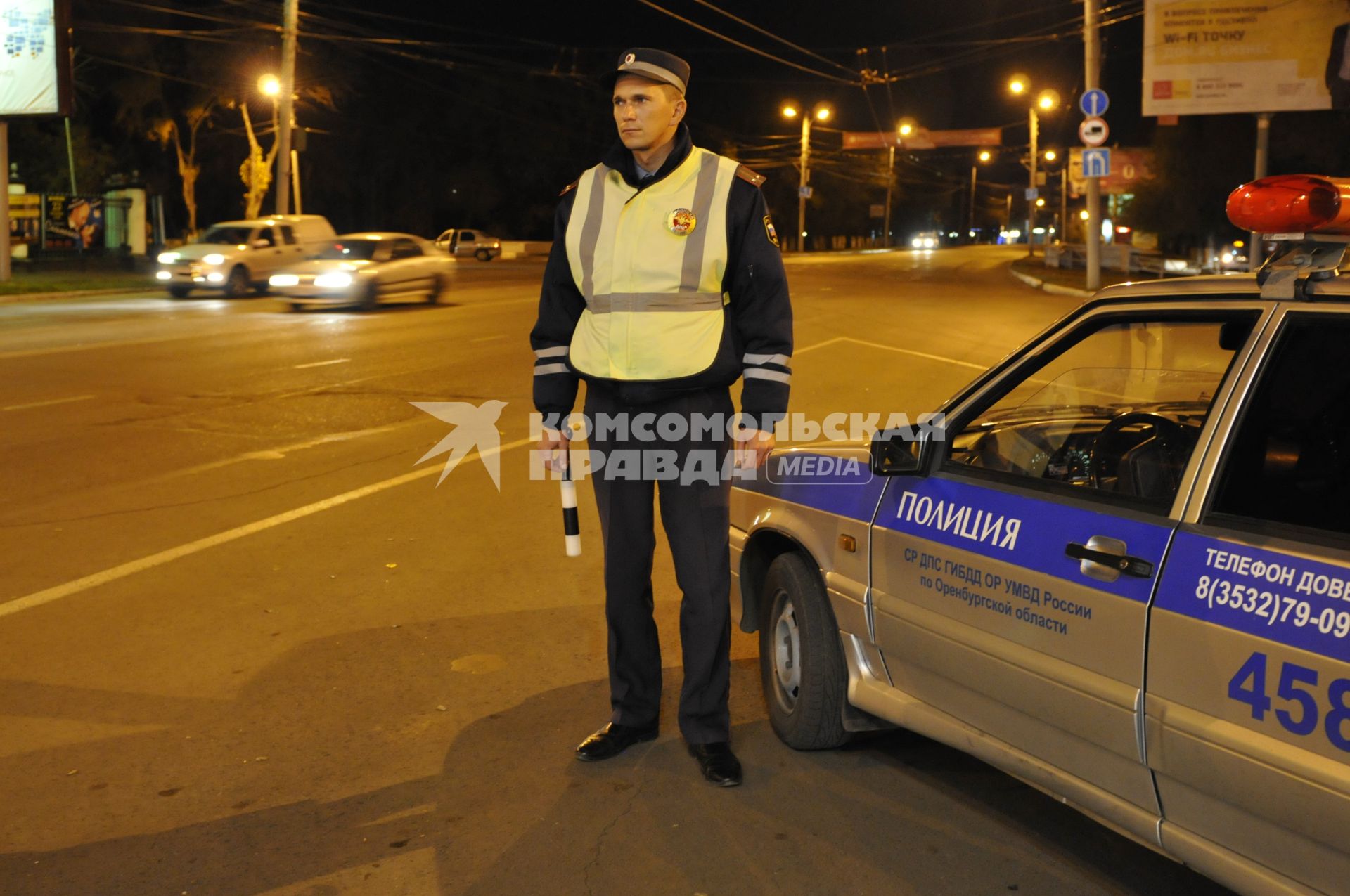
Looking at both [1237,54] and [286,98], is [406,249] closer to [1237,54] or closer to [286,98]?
[286,98]

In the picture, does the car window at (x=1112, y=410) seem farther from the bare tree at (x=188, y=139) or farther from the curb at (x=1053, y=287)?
the bare tree at (x=188, y=139)

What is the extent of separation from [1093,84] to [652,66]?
27533 mm

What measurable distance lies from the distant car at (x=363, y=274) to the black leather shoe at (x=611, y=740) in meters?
20.1

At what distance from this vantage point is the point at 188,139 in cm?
5025

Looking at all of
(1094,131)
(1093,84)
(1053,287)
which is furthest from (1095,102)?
(1053,287)

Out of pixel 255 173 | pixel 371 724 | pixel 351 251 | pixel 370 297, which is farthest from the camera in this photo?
pixel 255 173

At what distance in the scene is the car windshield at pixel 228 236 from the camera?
27.1m

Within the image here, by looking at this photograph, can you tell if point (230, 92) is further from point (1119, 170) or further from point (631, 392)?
point (631, 392)

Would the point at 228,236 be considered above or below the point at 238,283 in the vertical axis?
above

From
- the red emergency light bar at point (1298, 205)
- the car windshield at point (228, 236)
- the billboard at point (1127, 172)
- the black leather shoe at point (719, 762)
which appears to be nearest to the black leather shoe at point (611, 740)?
the black leather shoe at point (719, 762)

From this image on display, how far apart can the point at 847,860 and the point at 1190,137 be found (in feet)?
159

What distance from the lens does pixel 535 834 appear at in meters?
3.58

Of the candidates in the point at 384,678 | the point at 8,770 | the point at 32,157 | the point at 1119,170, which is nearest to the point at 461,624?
the point at 384,678

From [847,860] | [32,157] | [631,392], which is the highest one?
[32,157]
